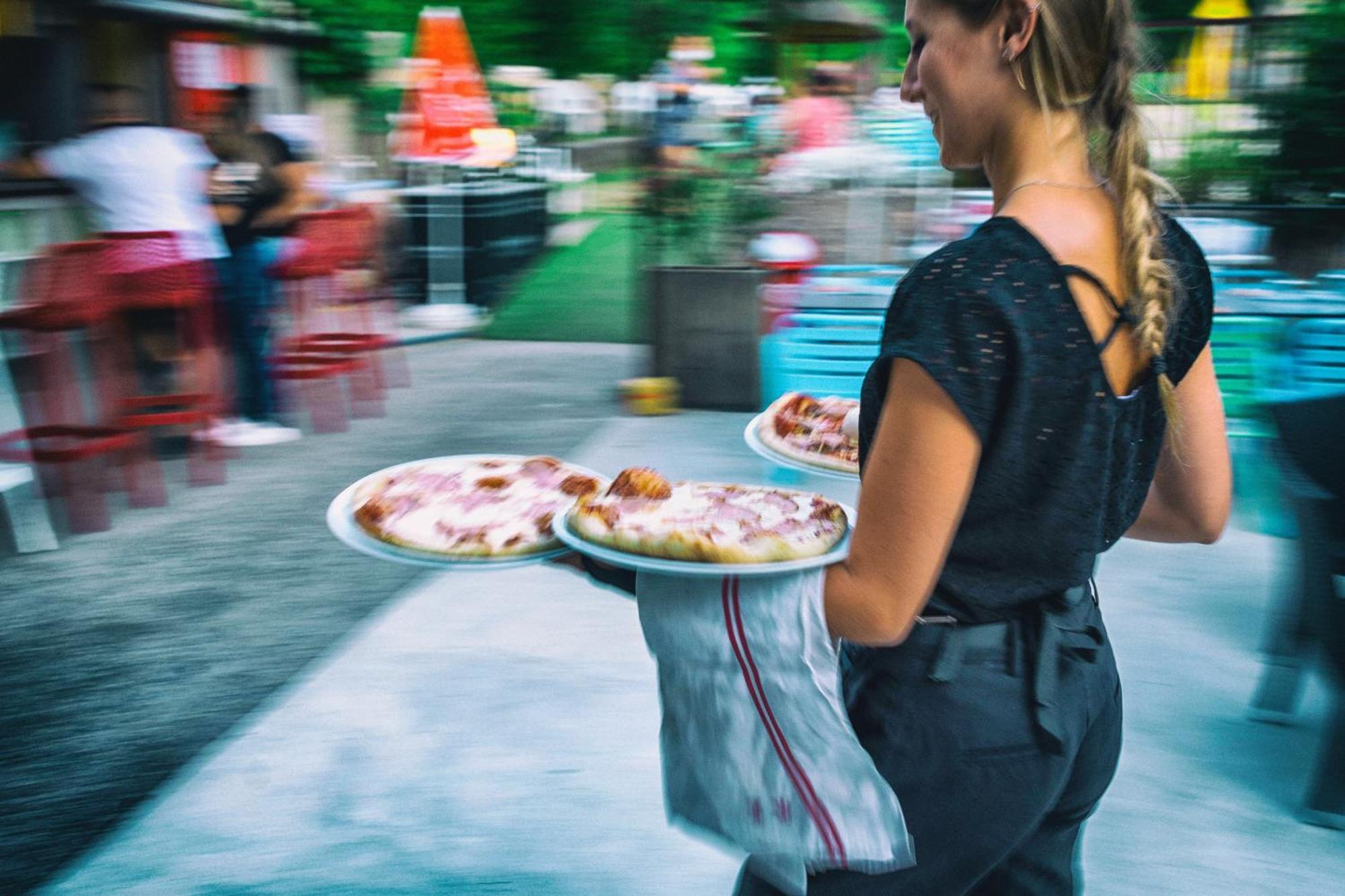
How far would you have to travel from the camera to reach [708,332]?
7734 mm

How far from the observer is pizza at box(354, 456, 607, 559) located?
1602 mm

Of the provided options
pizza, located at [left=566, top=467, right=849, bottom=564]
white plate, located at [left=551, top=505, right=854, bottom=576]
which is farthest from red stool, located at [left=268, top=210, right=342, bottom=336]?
white plate, located at [left=551, top=505, right=854, bottom=576]

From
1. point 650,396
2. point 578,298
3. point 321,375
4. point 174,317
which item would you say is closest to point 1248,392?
point 650,396

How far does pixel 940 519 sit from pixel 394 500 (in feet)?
2.86

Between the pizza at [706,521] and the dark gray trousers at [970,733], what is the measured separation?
0.19m

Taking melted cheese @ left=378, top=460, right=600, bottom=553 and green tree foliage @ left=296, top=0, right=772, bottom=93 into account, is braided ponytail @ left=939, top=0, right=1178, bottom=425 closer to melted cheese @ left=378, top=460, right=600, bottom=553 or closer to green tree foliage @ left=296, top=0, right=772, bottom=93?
melted cheese @ left=378, top=460, right=600, bottom=553

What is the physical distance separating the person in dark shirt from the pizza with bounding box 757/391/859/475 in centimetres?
45

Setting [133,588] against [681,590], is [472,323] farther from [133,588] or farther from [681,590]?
[681,590]

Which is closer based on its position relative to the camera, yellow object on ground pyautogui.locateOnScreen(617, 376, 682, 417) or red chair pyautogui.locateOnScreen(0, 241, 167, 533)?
red chair pyautogui.locateOnScreen(0, 241, 167, 533)

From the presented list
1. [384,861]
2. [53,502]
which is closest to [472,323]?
[53,502]

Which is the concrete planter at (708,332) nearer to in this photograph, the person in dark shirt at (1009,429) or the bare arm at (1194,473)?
the bare arm at (1194,473)

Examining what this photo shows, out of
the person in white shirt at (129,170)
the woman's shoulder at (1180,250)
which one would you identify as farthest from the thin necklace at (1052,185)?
the person in white shirt at (129,170)

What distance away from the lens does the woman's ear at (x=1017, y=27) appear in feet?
4.01

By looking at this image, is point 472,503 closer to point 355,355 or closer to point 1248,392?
point 1248,392
